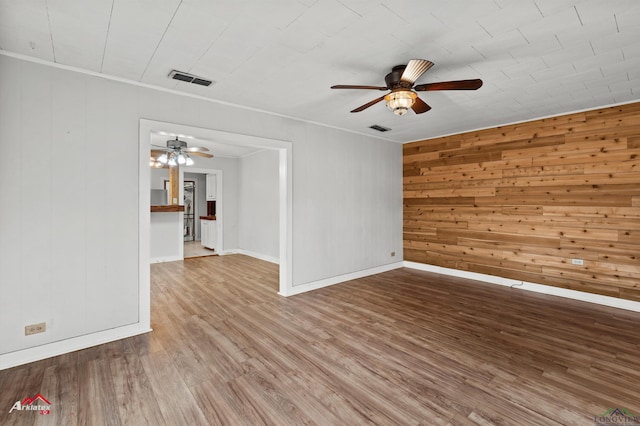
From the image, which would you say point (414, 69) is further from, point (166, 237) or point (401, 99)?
point (166, 237)

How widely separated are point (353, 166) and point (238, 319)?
11.1 feet

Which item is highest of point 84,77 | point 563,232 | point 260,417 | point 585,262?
point 84,77

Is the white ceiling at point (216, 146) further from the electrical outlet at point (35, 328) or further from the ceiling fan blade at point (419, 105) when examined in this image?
the electrical outlet at point (35, 328)

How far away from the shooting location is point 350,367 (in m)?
2.47

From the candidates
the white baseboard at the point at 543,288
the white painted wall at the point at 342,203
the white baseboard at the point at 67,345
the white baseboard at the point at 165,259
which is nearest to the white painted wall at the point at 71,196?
the white baseboard at the point at 67,345

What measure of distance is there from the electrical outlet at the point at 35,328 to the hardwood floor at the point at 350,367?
0.28 m

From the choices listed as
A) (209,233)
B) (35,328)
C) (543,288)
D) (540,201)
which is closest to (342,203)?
(540,201)

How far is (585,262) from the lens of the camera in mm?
4188

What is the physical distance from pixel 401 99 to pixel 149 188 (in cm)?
290

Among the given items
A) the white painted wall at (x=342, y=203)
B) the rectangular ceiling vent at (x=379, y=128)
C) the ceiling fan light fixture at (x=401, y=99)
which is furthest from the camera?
the rectangular ceiling vent at (x=379, y=128)

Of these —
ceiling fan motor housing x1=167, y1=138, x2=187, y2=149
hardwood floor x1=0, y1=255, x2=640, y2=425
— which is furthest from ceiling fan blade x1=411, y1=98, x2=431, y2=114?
ceiling fan motor housing x1=167, y1=138, x2=187, y2=149

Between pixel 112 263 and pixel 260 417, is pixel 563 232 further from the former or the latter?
pixel 112 263

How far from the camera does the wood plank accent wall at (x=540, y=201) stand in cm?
392

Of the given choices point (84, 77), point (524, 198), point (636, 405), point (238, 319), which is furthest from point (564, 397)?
point (84, 77)
